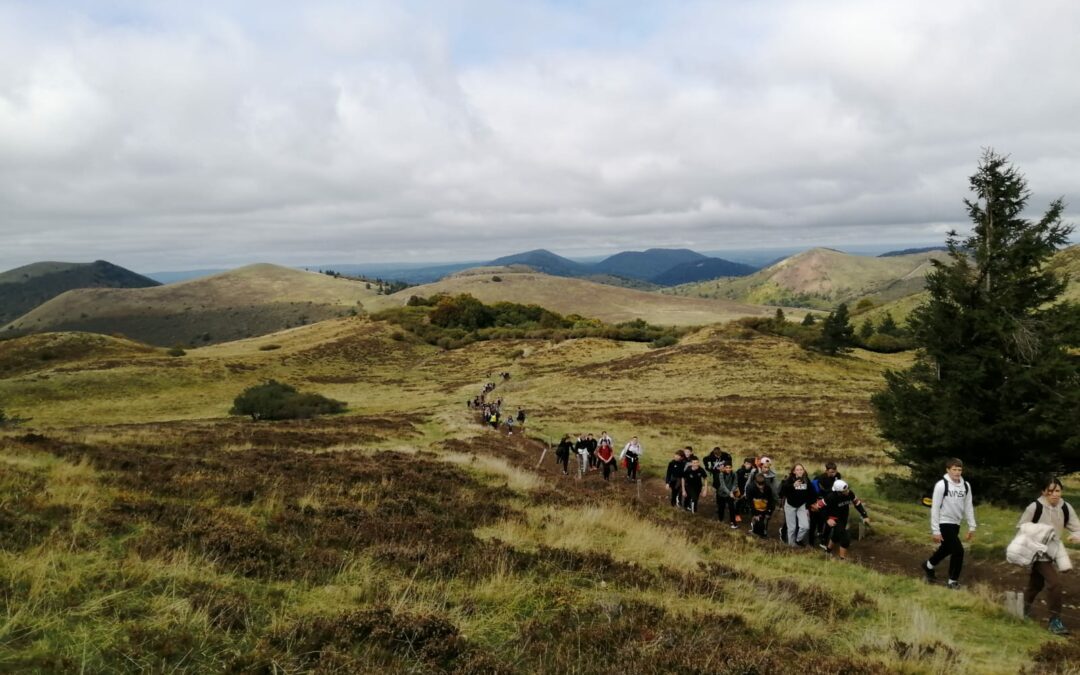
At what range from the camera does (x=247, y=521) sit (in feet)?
27.9

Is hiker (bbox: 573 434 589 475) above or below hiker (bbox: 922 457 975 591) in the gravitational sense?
below

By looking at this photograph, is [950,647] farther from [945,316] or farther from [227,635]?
[945,316]

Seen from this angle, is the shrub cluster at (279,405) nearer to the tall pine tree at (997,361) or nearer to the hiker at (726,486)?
the hiker at (726,486)

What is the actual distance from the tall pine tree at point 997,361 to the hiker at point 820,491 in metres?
5.04

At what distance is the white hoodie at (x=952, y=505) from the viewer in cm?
995

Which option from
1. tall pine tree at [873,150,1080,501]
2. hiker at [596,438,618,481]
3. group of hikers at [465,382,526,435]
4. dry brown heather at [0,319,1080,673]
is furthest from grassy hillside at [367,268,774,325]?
dry brown heather at [0,319,1080,673]

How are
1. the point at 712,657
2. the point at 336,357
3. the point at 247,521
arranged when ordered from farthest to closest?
the point at 336,357, the point at 247,521, the point at 712,657

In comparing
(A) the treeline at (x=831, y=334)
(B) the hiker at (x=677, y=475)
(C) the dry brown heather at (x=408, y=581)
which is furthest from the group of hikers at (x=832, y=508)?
(A) the treeline at (x=831, y=334)

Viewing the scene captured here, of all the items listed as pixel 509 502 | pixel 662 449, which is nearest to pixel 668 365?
pixel 662 449

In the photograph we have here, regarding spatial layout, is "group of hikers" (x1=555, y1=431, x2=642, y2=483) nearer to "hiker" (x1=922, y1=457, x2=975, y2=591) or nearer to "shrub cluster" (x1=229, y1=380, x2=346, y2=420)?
"hiker" (x1=922, y1=457, x2=975, y2=591)

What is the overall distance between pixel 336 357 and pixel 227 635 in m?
83.7

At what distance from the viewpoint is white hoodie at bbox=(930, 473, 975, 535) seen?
9.95 m

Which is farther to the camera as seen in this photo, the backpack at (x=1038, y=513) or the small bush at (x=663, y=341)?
the small bush at (x=663, y=341)

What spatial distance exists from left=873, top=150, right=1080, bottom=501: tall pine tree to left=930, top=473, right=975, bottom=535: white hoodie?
7.25 m
